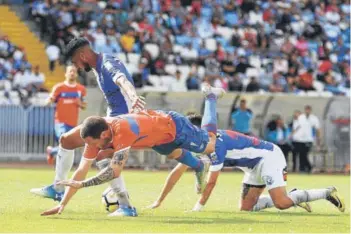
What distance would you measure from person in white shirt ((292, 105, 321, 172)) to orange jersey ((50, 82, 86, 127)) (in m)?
8.86

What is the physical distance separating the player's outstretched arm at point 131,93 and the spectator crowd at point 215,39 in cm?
1904

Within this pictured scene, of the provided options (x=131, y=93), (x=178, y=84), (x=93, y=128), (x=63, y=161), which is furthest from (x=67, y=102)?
(x=178, y=84)

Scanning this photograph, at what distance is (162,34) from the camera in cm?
3588

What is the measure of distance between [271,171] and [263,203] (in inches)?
26.6

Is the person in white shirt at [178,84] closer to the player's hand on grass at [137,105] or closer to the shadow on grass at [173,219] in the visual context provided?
the shadow on grass at [173,219]

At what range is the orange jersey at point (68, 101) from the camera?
875 inches

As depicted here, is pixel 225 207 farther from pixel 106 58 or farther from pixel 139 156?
pixel 139 156

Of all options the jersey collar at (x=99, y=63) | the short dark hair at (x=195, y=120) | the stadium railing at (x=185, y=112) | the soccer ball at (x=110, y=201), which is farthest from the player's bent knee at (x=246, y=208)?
the stadium railing at (x=185, y=112)

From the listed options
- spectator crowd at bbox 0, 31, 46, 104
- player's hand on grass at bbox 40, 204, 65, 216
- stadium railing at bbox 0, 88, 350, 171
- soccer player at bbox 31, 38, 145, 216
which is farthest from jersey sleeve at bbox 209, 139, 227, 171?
spectator crowd at bbox 0, 31, 46, 104

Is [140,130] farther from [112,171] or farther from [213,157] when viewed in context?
[213,157]

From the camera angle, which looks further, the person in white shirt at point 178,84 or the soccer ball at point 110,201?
the person in white shirt at point 178,84

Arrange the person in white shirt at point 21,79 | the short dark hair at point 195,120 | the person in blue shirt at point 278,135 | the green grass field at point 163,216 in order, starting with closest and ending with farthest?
the green grass field at point 163,216 → the short dark hair at point 195,120 → the person in blue shirt at point 278,135 → the person in white shirt at point 21,79

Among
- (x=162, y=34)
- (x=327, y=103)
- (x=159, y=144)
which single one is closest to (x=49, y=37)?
(x=162, y=34)

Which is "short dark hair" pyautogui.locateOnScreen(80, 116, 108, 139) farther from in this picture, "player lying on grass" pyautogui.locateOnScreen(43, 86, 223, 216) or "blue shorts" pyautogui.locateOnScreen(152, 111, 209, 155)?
"blue shorts" pyautogui.locateOnScreen(152, 111, 209, 155)
